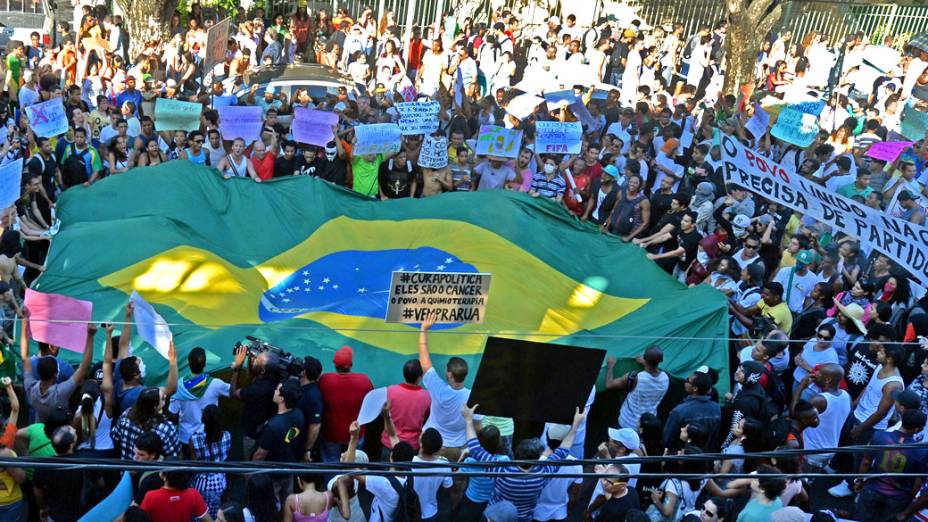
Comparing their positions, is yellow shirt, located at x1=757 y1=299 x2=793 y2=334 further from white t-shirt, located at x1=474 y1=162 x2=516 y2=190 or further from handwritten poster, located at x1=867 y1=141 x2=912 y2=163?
handwritten poster, located at x1=867 y1=141 x2=912 y2=163

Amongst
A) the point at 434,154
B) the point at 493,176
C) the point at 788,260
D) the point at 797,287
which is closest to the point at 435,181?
the point at 434,154

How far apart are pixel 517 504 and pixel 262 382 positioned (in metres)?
2.07

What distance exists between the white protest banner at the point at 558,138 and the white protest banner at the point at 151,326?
688 cm

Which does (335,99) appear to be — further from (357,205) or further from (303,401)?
(303,401)

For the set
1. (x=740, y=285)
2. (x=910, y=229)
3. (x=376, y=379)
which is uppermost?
(x=910, y=229)

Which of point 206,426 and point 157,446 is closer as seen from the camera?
point 157,446

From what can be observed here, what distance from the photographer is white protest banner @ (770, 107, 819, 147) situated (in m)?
14.3

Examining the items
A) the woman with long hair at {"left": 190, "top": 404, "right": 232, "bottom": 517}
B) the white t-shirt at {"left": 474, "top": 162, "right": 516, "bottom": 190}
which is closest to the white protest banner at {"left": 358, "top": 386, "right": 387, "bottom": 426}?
the woman with long hair at {"left": 190, "top": 404, "right": 232, "bottom": 517}

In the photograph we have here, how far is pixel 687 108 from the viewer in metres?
16.9

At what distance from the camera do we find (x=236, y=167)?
1288 cm

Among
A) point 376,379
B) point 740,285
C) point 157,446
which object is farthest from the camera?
point 740,285

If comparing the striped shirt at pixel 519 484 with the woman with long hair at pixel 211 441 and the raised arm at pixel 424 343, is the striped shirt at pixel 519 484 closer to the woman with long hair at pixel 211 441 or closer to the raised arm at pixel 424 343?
the raised arm at pixel 424 343

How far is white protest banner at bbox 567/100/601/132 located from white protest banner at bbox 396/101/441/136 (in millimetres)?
3231

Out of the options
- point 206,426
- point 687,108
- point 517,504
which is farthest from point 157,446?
point 687,108
